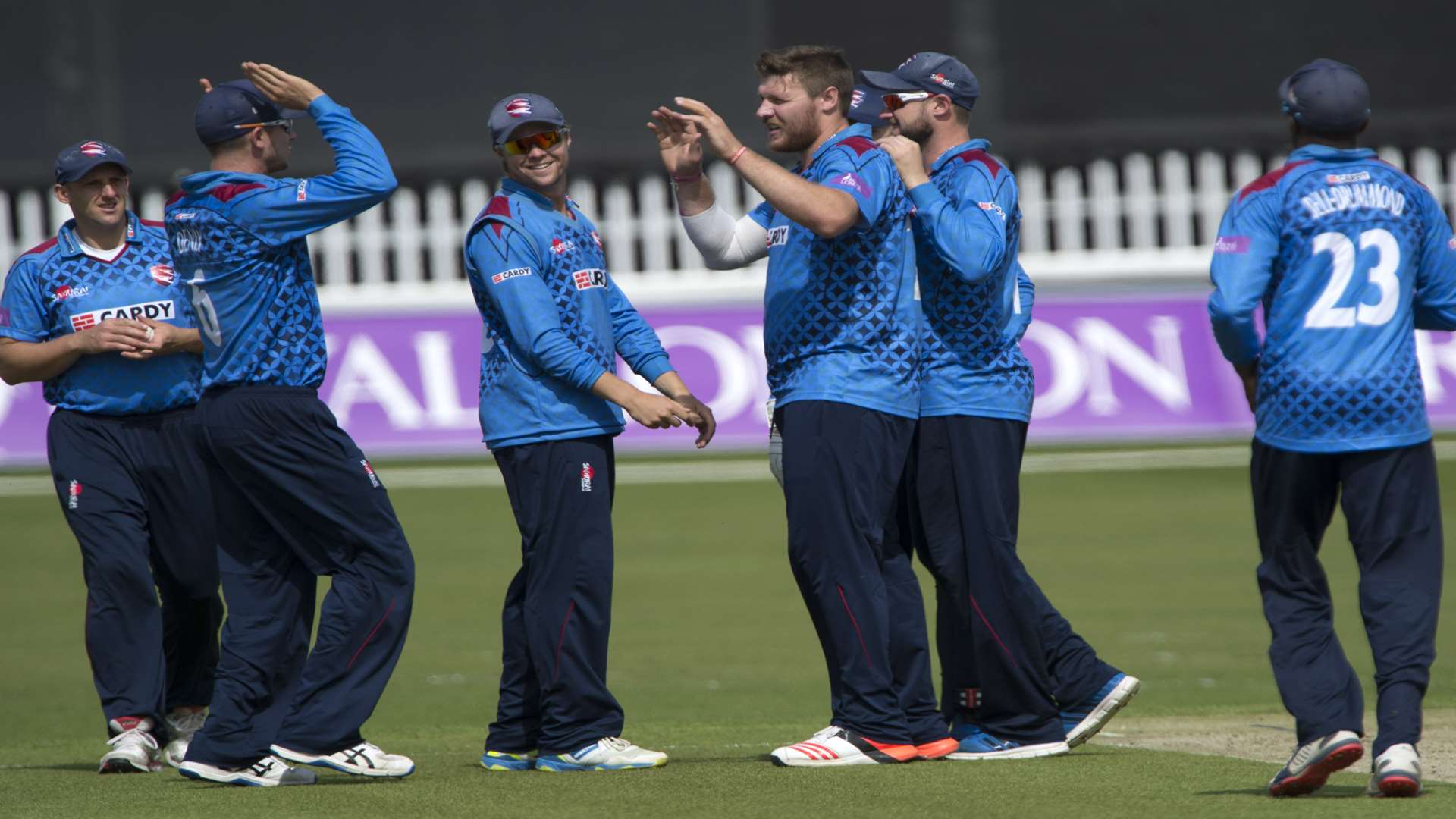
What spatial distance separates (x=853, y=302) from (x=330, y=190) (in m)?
1.56

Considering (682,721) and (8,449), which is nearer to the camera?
(682,721)

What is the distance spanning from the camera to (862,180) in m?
5.87

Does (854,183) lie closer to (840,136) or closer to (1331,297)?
(840,136)

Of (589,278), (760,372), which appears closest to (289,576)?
(589,278)

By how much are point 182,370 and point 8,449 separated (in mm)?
7785

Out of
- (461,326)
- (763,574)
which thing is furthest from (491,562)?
(461,326)

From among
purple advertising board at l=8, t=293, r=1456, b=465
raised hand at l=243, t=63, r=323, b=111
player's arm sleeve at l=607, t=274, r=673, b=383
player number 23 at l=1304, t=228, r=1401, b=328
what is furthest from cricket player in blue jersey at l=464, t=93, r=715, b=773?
purple advertising board at l=8, t=293, r=1456, b=465

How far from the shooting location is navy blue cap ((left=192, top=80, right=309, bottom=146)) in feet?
19.6

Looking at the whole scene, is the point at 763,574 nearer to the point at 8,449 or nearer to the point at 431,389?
the point at 431,389

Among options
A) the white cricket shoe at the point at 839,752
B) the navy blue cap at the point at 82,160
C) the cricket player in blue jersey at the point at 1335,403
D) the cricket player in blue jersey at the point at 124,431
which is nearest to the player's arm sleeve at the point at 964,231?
the cricket player in blue jersey at the point at 1335,403

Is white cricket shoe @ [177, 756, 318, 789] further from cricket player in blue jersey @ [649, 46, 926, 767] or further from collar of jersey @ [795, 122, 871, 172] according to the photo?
collar of jersey @ [795, 122, 871, 172]

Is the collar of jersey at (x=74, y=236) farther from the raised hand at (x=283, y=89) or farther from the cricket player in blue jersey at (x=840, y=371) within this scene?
the cricket player in blue jersey at (x=840, y=371)

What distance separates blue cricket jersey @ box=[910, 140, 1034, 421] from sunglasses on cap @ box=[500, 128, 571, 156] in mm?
1136

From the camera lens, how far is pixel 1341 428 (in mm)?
5297
